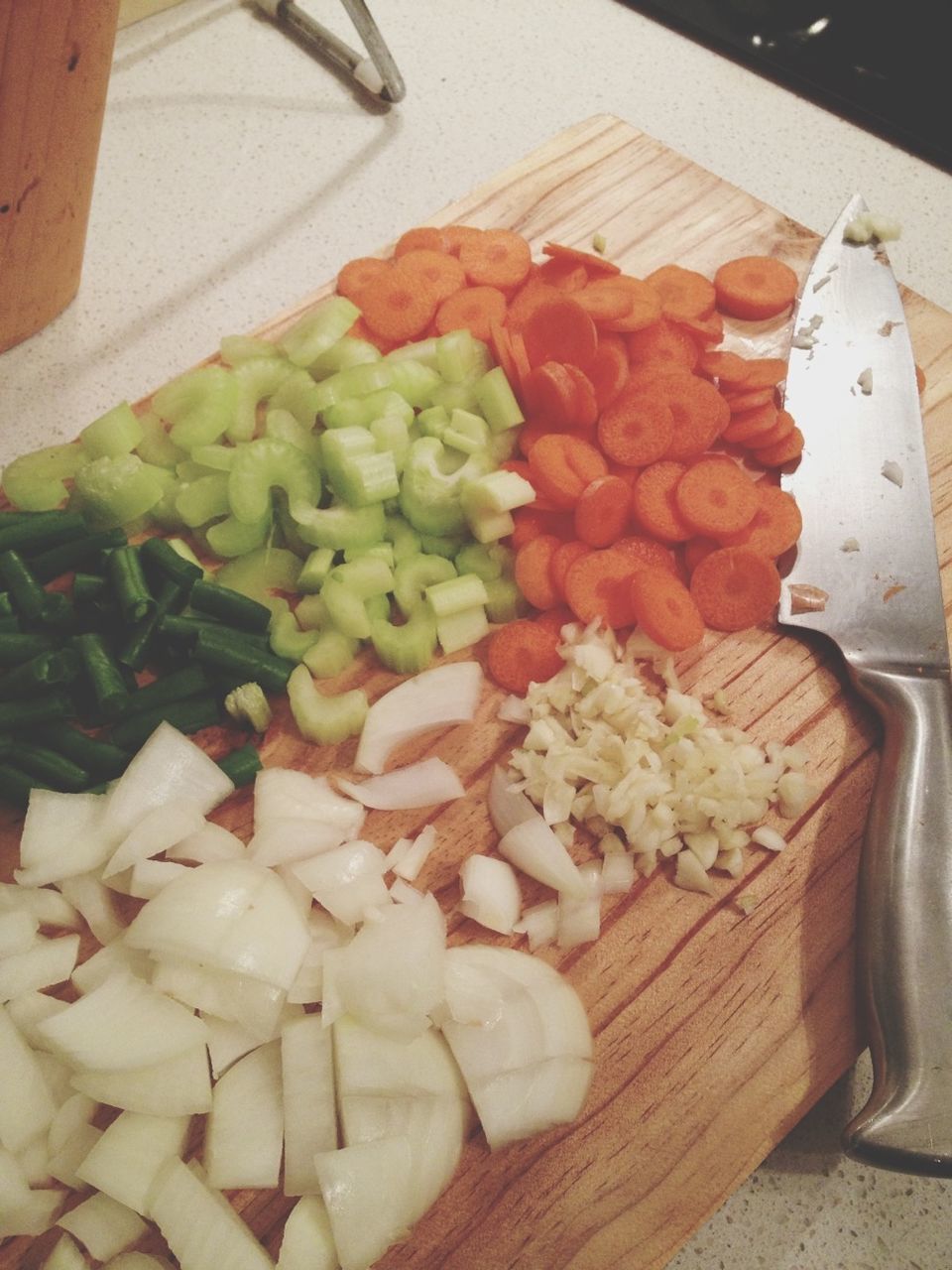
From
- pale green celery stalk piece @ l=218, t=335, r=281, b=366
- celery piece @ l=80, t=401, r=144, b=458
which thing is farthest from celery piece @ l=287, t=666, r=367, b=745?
pale green celery stalk piece @ l=218, t=335, r=281, b=366

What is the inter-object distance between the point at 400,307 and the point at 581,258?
1.03ft

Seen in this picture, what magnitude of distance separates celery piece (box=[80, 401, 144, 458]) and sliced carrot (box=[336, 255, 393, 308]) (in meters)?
0.44

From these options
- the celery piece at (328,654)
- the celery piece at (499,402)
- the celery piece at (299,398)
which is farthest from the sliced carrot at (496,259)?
the celery piece at (328,654)

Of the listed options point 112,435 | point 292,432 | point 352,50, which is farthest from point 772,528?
point 352,50

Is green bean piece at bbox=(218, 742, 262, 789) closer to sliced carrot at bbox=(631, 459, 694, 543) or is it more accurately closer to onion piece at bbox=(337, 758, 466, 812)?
onion piece at bbox=(337, 758, 466, 812)

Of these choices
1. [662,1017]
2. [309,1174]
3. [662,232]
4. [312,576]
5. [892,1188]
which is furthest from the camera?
[662,232]

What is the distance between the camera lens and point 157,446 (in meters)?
1.56

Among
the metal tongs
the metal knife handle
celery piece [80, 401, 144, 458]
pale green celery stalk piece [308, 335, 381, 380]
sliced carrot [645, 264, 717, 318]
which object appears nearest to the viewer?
the metal knife handle

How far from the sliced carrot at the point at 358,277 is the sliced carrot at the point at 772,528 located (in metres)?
0.74

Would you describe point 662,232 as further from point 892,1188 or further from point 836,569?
point 892,1188

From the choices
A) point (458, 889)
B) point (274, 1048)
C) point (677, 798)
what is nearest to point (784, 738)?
point (677, 798)

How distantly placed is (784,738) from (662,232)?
39.8 inches

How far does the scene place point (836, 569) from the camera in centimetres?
146

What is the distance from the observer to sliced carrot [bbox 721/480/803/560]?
1453 millimetres
